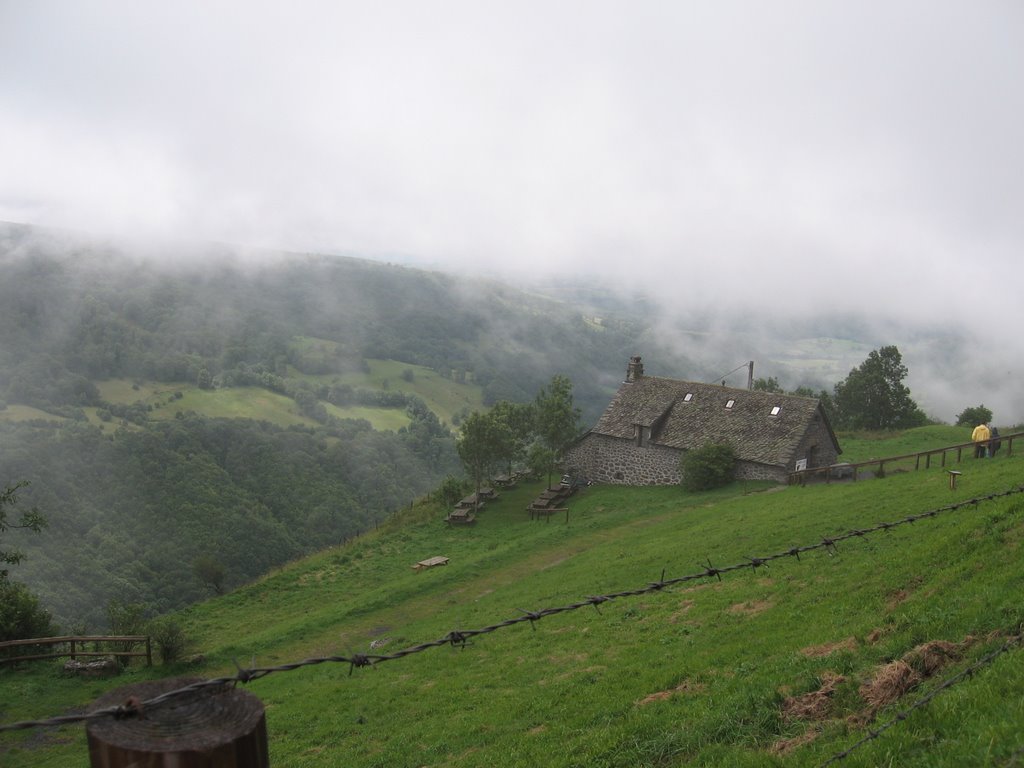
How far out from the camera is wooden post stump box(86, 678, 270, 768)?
3.17m

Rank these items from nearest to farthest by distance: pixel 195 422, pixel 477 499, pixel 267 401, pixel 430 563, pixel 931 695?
1. pixel 931 695
2. pixel 430 563
3. pixel 477 499
4. pixel 195 422
5. pixel 267 401

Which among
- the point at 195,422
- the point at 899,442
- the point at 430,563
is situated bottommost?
the point at 430,563

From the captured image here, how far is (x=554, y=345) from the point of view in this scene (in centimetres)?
19662

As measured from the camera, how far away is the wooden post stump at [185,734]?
317 cm

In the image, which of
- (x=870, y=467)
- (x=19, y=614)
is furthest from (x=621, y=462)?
(x=19, y=614)

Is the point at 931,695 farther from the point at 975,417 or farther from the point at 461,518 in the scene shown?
the point at 975,417

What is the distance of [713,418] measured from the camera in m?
47.2

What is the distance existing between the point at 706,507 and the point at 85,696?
89.8 ft

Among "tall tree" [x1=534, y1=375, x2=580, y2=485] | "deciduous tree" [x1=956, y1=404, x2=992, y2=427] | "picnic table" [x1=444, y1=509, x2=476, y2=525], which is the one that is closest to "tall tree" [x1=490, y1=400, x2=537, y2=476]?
"tall tree" [x1=534, y1=375, x2=580, y2=485]

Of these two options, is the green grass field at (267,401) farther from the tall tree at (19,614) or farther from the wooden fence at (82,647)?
the wooden fence at (82,647)

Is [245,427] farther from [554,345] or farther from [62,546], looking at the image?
[554,345]

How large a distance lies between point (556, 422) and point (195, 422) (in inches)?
2689

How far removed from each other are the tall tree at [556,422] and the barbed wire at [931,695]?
133 ft

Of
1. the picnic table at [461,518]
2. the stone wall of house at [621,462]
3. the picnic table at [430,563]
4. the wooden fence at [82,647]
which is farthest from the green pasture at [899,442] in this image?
the wooden fence at [82,647]
